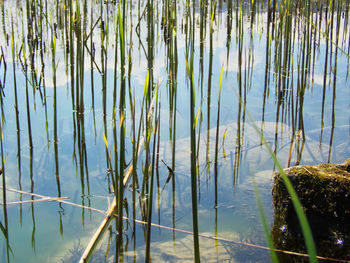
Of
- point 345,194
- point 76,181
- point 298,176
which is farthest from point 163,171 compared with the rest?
point 345,194

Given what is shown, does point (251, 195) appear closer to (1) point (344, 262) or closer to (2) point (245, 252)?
(2) point (245, 252)

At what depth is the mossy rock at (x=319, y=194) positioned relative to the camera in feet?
4.19

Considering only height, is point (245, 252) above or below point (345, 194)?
below

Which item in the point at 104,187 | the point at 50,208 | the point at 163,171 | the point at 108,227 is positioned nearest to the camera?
the point at 108,227

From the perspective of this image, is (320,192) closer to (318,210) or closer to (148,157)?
(318,210)

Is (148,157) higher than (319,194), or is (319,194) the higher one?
(148,157)

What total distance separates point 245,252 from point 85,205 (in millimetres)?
655

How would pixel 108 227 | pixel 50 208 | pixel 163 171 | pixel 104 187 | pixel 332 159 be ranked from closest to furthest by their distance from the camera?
pixel 108 227, pixel 50 208, pixel 104 187, pixel 163 171, pixel 332 159

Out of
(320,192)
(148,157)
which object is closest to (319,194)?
(320,192)

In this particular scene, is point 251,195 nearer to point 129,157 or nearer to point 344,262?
point 344,262

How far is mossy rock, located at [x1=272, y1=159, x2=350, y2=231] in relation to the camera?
1.28m

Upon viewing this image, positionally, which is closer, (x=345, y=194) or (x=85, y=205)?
(x=345, y=194)

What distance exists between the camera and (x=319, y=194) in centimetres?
130

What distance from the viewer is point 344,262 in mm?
1105
